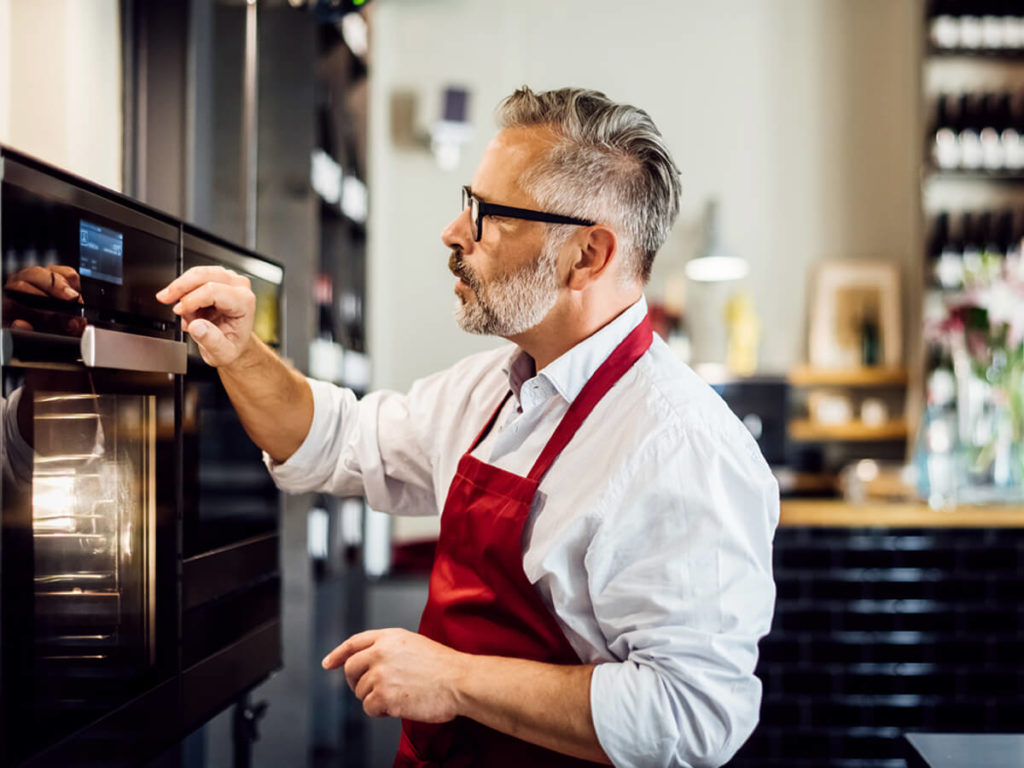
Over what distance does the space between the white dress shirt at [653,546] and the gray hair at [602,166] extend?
0.15 m

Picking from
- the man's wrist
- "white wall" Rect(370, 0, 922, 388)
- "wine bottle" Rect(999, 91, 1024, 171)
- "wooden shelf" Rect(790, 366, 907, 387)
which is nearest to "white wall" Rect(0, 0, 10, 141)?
the man's wrist

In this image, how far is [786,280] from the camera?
209 inches

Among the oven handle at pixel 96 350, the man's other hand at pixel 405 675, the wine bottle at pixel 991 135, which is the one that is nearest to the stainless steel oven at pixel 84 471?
the oven handle at pixel 96 350

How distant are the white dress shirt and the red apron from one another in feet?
0.07

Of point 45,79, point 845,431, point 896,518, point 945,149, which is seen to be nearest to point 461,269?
point 45,79

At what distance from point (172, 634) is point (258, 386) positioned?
0.38m

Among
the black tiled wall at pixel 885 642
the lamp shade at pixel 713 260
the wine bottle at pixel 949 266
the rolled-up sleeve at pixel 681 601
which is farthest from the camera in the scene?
the lamp shade at pixel 713 260

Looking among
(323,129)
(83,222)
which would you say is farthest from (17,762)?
(323,129)

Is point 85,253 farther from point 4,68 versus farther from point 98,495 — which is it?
point 4,68

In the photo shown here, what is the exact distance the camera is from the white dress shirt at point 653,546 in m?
1.19

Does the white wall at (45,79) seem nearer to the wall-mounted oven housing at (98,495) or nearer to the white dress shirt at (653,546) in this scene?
the wall-mounted oven housing at (98,495)

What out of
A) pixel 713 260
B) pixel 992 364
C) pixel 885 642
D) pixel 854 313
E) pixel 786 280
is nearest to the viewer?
pixel 885 642

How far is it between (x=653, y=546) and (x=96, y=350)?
2.30 ft

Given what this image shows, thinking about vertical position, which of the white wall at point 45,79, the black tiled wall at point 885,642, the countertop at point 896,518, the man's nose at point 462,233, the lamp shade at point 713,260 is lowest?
the black tiled wall at point 885,642
